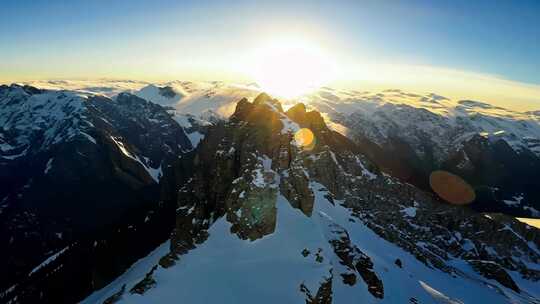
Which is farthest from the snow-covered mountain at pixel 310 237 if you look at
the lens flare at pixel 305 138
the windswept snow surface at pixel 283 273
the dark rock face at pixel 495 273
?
the lens flare at pixel 305 138

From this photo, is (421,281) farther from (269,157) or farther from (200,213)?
(200,213)

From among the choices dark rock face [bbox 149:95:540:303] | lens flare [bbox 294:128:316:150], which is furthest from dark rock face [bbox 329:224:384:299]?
lens flare [bbox 294:128:316:150]

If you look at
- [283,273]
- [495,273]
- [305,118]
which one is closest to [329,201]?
[283,273]

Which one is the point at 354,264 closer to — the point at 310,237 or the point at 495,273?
the point at 310,237

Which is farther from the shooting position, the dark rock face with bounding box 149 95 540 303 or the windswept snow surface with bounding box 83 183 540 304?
the dark rock face with bounding box 149 95 540 303

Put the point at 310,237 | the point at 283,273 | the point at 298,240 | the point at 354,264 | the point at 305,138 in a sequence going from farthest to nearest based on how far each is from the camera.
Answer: the point at 305,138 < the point at 354,264 < the point at 310,237 < the point at 298,240 < the point at 283,273

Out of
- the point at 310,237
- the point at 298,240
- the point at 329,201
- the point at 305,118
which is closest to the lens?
the point at 298,240

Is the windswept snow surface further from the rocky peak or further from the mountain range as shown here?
the rocky peak
